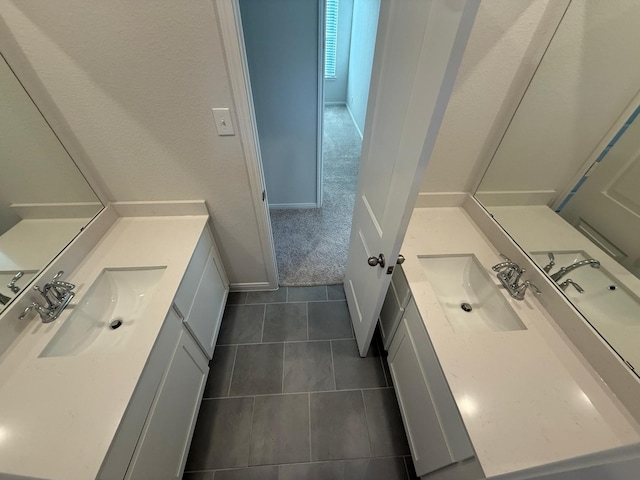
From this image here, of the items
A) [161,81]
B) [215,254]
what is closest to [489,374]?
[215,254]

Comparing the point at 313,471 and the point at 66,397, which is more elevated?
the point at 66,397

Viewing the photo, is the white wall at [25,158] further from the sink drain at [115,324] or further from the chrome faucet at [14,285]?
the sink drain at [115,324]

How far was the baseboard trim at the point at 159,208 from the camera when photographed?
1.36 metres

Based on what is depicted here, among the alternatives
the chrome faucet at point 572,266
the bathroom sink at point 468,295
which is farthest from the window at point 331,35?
the chrome faucet at point 572,266

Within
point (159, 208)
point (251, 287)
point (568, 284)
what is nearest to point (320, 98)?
point (159, 208)

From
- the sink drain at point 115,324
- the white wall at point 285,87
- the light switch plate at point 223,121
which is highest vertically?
the white wall at point 285,87

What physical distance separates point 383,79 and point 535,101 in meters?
0.74

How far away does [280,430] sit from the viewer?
1297mm

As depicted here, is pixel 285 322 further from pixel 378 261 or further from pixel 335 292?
pixel 378 261

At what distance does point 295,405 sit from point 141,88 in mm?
1688

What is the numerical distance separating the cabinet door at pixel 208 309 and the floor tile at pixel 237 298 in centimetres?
15

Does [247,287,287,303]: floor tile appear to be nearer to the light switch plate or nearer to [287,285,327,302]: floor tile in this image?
[287,285,327,302]: floor tile

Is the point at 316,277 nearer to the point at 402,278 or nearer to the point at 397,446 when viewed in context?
the point at 402,278

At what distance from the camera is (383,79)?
0.94 m
